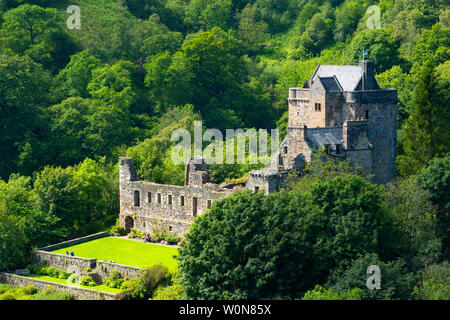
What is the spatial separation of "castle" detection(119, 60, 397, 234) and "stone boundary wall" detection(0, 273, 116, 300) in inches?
365

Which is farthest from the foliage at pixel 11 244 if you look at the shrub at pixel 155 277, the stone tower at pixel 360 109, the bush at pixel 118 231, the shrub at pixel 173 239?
the stone tower at pixel 360 109

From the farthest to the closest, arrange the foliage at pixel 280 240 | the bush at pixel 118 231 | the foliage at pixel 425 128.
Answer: the bush at pixel 118 231
the foliage at pixel 425 128
the foliage at pixel 280 240

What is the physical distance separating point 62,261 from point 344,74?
22.7 m

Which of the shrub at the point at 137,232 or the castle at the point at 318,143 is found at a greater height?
the castle at the point at 318,143

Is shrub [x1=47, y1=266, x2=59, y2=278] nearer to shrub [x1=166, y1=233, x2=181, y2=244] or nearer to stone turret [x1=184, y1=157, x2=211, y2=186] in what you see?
shrub [x1=166, y1=233, x2=181, y2=244]

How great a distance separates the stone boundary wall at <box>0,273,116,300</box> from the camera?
50.1 meters

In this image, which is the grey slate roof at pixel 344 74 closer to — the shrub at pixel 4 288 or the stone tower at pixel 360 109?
the stone tower at pixel 360 109

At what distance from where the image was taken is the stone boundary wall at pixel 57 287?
50119 millimetres

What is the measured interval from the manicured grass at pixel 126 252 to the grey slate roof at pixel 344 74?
52.5ft

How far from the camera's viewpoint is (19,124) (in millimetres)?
78312

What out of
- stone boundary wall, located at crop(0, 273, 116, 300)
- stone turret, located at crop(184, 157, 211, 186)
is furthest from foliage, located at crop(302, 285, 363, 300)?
stone turret, located at crop(184, 157, 211, 186)

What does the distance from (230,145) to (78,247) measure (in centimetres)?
1890
